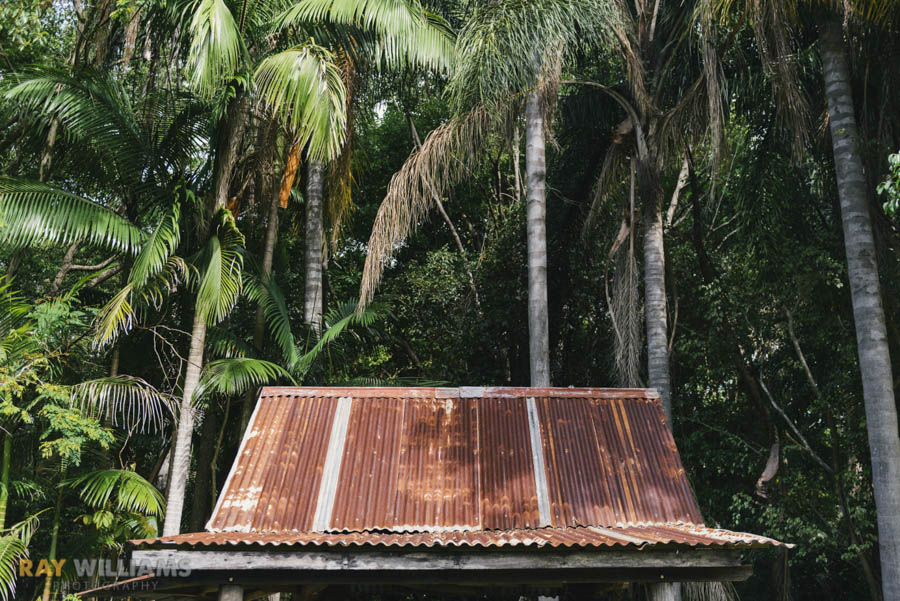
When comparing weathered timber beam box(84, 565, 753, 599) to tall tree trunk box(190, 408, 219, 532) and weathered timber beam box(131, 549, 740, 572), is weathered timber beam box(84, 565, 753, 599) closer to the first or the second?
weathered timber beam box(131, 549, 740, 572)

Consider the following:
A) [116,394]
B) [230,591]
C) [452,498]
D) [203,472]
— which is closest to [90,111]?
[116,394]

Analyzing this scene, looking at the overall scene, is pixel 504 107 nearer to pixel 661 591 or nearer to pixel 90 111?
pixel 90 111

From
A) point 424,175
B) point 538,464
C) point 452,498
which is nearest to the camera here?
point 452,498

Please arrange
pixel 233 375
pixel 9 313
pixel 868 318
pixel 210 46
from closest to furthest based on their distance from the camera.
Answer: pixel 868 318 → pixel 210 46 → pixel 233 375 → pixel 9 313

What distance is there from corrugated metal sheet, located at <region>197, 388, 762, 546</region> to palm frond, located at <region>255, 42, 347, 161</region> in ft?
12.3

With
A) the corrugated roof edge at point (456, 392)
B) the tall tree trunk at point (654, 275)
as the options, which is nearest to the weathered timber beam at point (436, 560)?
the corrugated roof edge at point (456, 392)

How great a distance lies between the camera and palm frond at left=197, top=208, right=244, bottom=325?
31.1 ft

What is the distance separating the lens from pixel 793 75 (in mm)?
9617

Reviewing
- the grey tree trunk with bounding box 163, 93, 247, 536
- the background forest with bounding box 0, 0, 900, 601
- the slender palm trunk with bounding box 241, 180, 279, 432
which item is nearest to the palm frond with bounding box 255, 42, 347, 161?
the background forest with bounding box 0, 0, 900, 601

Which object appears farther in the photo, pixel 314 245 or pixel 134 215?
pixel 314 245

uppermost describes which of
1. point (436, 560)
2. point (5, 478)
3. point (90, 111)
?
point (90, 111)

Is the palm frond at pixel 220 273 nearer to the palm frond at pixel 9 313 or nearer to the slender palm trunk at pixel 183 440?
the slender palm trunk at pixel 183 440

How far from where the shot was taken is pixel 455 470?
22.4 feet

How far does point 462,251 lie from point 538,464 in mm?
10165
